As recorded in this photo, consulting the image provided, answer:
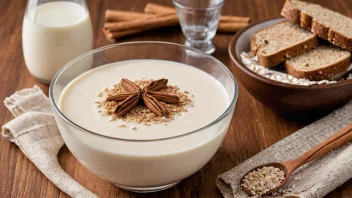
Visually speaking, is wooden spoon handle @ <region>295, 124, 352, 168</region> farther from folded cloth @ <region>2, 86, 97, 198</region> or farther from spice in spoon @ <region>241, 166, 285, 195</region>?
folded cloth @ <region>2, 86, 97, 198</region>

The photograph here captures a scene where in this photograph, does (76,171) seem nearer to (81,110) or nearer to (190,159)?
(81,110)

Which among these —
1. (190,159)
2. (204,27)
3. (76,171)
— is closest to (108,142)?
(190,159)

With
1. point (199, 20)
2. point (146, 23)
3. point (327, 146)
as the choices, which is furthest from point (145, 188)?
point (146, 23)

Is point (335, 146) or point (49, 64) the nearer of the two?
point (335, 146)

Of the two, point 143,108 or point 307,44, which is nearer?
point 143,108

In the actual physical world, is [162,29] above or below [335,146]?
below

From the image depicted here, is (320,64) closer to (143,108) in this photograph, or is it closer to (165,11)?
(143,108)

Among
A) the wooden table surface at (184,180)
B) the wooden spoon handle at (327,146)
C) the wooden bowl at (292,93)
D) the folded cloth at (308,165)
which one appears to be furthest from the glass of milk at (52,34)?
the wooden spoon handle at (327,146)
